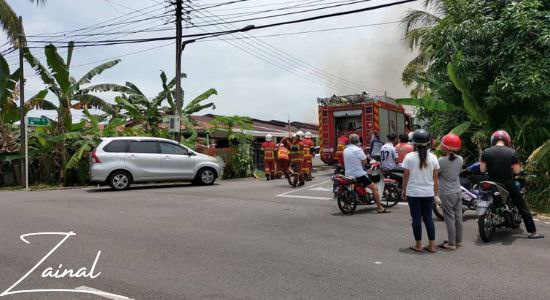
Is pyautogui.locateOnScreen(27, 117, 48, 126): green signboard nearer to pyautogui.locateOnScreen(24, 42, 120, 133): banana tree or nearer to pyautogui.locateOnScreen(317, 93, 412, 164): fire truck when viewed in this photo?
pyautogui.locateOnScreen(24, 42, 120, 133): banana tree

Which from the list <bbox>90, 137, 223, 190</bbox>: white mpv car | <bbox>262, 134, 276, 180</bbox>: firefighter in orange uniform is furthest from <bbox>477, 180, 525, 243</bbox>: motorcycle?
<bbox>262, 134, 276, 180</bbox>: firefighter in orange uniform

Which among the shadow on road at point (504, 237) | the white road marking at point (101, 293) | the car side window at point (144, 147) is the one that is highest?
the car side window at point (144, 147)

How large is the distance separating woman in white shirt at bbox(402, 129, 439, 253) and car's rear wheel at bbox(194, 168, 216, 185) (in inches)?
417

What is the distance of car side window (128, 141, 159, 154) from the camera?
15000mm

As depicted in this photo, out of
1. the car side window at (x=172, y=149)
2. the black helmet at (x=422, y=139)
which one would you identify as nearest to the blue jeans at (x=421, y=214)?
the black helmet at (x=422, y=139)

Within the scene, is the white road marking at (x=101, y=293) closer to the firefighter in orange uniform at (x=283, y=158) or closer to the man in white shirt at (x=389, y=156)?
the man in white shirt at (x=389, y=156)

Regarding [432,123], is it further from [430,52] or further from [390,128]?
[390,128]

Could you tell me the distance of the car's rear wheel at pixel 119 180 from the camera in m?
14.7

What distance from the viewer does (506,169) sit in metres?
7.11

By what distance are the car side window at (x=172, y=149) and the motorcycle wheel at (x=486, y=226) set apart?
1076 cm

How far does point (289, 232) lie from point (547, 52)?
758 centimetres

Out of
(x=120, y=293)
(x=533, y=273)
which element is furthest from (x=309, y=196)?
(x=120, y=293)

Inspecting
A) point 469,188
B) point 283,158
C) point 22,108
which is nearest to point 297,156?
point 283,158

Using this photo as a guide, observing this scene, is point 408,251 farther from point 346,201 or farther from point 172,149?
point 172,149
